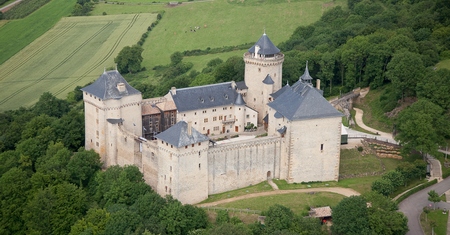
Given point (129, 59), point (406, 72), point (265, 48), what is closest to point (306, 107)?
point (265, 48)

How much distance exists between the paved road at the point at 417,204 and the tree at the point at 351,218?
208 inches

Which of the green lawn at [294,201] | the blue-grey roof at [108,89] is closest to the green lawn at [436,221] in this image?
the green lawn at [294,201]

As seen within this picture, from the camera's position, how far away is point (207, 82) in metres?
115

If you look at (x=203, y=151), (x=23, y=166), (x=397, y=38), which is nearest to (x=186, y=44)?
(x=397, y=38)

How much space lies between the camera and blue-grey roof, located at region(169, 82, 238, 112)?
323ft

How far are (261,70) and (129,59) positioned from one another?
146ft

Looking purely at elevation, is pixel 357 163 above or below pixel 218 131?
below

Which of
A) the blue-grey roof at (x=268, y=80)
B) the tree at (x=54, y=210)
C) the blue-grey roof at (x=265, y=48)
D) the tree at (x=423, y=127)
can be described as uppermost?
the blue-grey roof at (x=265, y=48)

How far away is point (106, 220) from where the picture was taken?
281ft

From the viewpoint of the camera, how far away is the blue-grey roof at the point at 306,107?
89188 mm

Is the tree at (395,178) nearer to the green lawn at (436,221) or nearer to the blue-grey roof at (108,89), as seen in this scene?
the green lawn at (436,221)

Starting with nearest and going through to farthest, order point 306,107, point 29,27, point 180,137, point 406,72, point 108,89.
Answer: point 180,137 < point 306,107 < point 108,89 < point 406,72 < point 29,27

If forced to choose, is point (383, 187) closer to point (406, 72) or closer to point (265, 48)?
point (406, 72)

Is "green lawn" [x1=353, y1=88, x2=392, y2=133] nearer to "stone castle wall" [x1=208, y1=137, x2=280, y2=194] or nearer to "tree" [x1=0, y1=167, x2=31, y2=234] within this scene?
"stone castle wall" [x1=208, y1=137, x2=280, y2=194]
